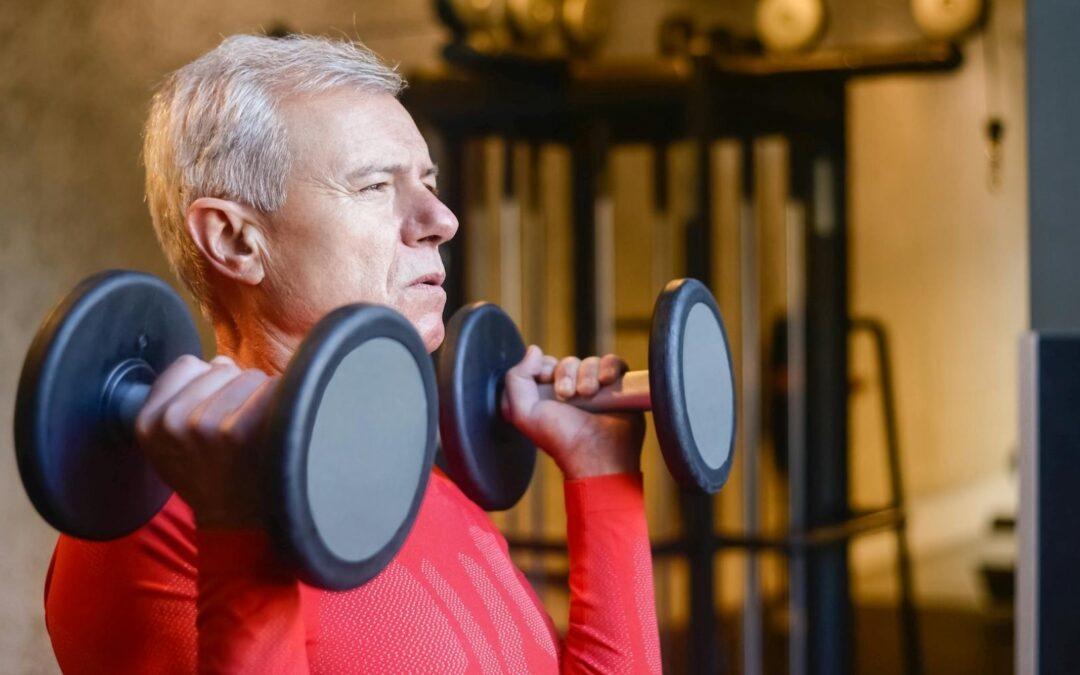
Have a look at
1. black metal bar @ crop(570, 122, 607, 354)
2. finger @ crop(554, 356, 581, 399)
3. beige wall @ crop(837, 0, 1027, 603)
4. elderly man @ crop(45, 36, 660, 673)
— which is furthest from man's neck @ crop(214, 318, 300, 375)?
beige wall @ crop(837, 0, 1027, 603)

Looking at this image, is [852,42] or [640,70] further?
[852,42]

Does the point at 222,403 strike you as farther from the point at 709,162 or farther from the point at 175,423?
the point at 709,162

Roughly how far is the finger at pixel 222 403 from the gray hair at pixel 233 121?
0.84 feet

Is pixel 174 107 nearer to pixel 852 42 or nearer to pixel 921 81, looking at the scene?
pixel 852 42

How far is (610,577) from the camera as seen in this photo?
944 mm

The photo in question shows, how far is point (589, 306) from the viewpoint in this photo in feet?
9.89

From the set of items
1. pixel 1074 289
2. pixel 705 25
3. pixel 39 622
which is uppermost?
pixel 705 25

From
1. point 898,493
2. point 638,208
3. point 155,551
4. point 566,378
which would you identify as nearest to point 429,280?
point 566,378

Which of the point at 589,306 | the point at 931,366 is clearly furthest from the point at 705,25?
the point at 931,366

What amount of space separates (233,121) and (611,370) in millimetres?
334

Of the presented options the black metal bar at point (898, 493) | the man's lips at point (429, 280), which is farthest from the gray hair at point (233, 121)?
the black metal bar at point (898, 493)

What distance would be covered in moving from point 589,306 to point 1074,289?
1.71 metres

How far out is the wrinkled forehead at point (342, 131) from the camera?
0.82m

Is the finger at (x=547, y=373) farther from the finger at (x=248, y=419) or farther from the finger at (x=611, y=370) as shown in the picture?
the finger at (x=248, y=419)
